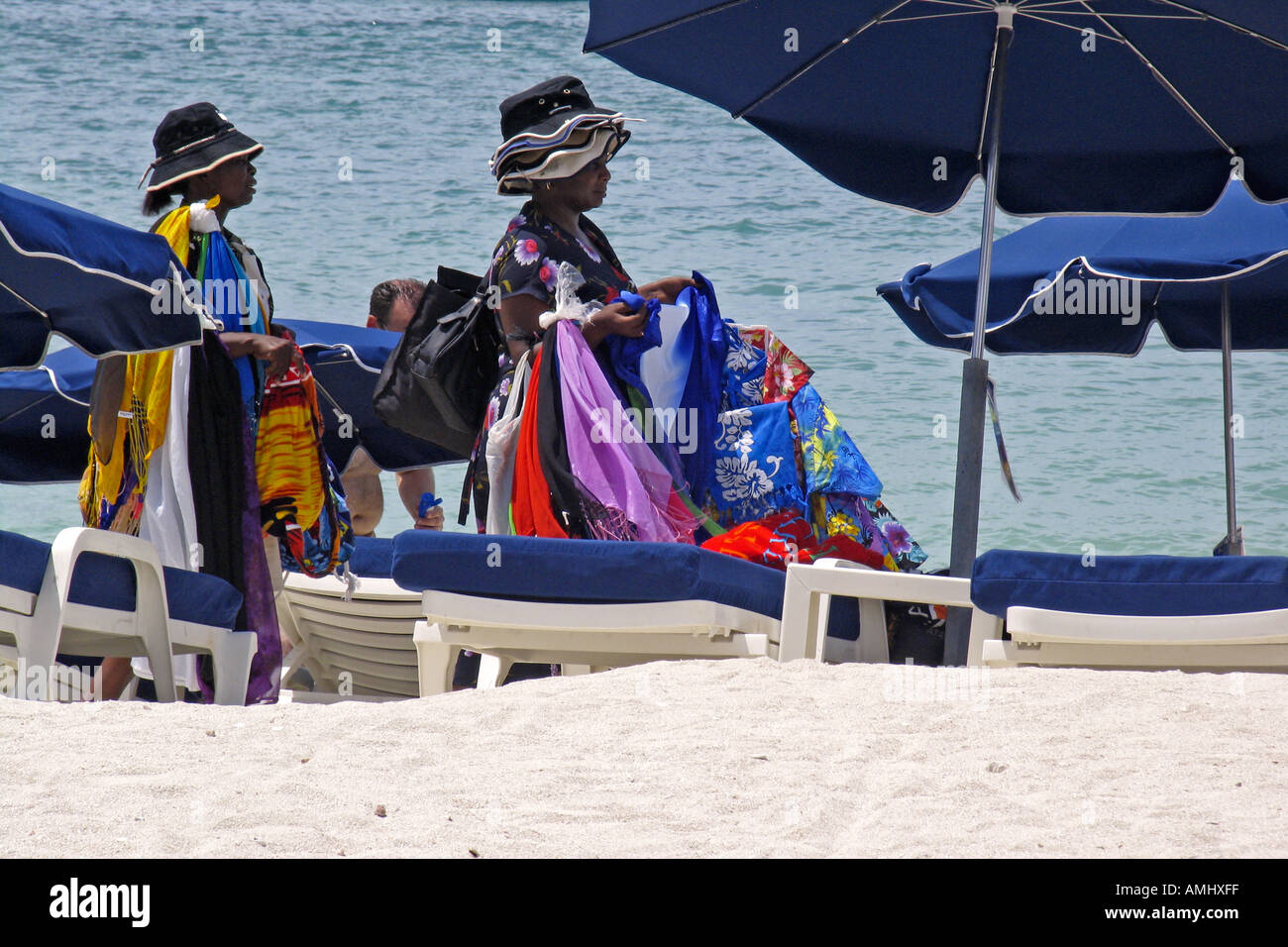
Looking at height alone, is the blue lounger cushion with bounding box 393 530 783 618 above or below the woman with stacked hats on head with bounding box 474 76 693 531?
below

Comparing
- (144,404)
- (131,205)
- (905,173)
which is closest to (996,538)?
(905,173)

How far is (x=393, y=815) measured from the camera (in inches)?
92.3

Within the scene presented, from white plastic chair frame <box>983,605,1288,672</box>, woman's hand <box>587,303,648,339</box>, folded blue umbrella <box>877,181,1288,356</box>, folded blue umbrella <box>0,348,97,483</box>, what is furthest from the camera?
folded blue umbrella <box>0,348,97,483</box>

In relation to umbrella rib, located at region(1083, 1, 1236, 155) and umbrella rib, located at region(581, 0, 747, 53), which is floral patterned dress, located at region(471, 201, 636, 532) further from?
umbrella rib, located at region(1083, 1, 1236, 155)

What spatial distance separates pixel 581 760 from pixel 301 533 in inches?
72.1

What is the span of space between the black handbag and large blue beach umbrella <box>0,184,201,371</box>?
542mm

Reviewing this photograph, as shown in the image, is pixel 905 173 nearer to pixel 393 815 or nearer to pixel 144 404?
pixel 144 404

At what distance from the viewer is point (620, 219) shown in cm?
1778

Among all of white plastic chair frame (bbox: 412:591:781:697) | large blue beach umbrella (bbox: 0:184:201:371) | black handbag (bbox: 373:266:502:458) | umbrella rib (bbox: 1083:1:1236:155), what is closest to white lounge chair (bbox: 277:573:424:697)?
black handbag (bbox: 373:266:502:458)

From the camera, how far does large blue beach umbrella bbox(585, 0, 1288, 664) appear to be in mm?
3980

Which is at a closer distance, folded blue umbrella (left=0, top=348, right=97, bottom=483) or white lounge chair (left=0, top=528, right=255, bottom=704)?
white lounge chair (left=0, top=528, right=255, bottom=704)

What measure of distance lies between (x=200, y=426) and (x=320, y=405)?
1.82 meters

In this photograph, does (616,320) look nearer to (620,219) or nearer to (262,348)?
(262,348)

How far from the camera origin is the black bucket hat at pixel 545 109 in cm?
396
